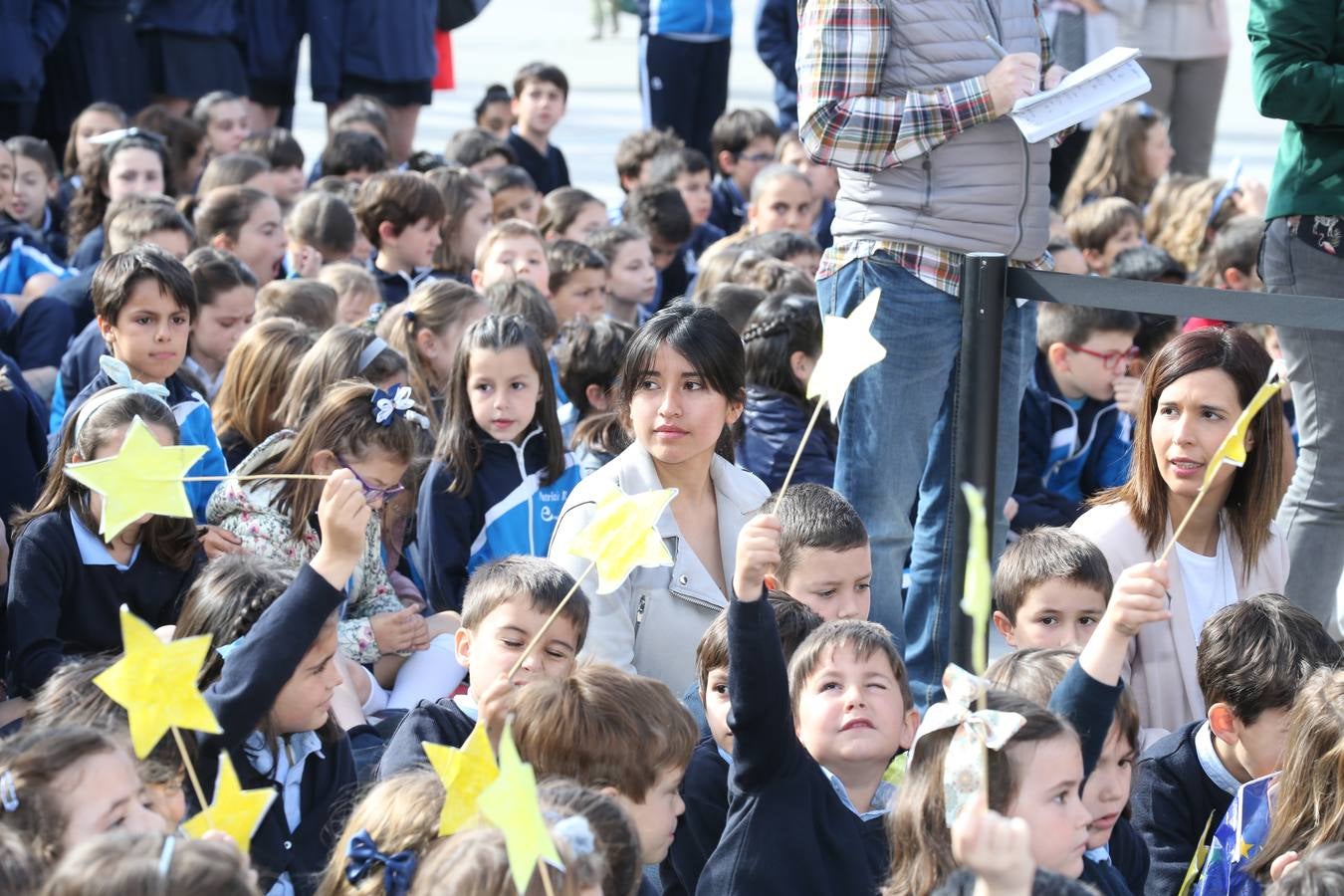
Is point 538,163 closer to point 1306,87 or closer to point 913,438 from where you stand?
point 913,438

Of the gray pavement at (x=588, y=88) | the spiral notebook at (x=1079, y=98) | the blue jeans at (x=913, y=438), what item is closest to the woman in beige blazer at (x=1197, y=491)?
the blue jeans at (x=913, y=438)

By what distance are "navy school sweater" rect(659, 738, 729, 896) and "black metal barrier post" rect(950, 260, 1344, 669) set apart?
29.1 inches

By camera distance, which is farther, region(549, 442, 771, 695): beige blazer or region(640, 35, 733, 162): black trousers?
region(640, 35, 733, 162): black trousers

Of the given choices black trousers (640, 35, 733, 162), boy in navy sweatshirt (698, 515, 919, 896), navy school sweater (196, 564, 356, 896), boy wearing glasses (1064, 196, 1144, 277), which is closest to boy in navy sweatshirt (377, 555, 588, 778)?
navy school sweater (196, 564, 356, 896)

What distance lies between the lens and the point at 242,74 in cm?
986

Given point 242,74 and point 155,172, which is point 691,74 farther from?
point 155,172

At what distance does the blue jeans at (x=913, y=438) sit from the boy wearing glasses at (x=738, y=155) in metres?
5.21

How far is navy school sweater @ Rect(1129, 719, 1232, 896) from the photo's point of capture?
3471 millimetres

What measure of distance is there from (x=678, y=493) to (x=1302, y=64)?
5.73ft

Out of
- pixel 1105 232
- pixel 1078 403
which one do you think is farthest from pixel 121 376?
pixel 1105 232

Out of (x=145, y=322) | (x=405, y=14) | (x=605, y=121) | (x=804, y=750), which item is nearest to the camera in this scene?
(x=804, y=750)

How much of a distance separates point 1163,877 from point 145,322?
2.91 metres

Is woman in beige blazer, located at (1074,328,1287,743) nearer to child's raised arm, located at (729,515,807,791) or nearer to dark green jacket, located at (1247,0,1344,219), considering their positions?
dark green jacket, located at (1247,0,1344,219)

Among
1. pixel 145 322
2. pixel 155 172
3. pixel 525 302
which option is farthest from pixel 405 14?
pixel 145 322
